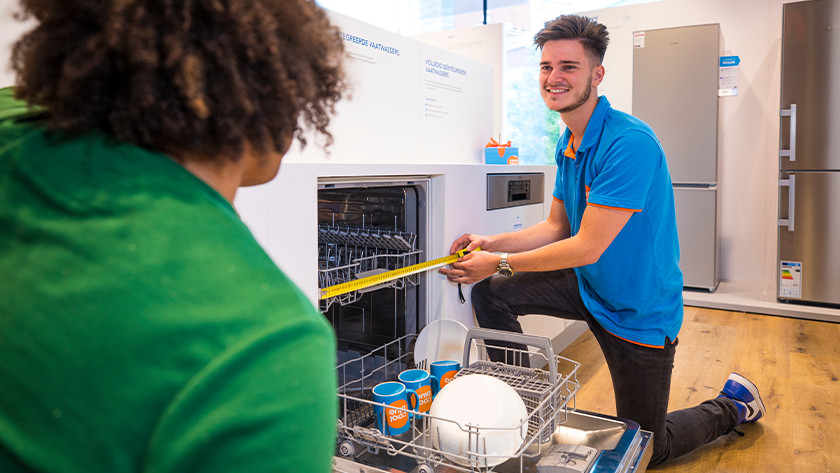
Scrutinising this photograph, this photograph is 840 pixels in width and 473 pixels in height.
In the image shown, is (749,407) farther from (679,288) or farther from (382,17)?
(382,17)

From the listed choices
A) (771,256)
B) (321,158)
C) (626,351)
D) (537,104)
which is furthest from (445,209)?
(537,104)

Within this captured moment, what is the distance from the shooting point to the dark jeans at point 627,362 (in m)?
1.87

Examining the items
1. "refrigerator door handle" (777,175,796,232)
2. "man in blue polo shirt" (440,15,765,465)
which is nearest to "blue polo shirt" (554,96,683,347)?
"man in blue polo shirt" (440,15,765,465)

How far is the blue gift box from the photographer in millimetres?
2697

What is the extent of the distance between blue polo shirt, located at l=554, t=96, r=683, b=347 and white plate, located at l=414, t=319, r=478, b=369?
0.48 m

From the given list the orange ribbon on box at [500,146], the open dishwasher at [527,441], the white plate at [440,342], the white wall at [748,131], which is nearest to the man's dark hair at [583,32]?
the orange ribbon on box at [500,146]

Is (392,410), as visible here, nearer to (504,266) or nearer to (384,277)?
(384,277)

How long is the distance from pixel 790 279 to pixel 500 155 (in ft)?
8.59

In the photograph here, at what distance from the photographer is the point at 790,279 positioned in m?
4.06

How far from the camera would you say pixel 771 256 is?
182 inches

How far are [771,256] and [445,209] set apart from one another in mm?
3850

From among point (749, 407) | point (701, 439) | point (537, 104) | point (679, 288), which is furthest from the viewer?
point (537, 104)

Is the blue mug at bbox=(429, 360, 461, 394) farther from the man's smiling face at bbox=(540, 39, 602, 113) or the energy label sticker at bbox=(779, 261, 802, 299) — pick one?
the energy label sticker at bbox=(779, 261, 802, 299)

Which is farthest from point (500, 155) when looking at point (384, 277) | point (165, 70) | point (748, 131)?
point (748, 131)
